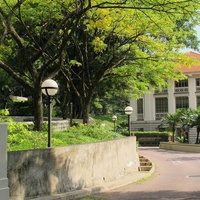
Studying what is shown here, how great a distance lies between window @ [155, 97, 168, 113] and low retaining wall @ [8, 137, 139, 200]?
4248 cm

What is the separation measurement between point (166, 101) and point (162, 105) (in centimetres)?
88

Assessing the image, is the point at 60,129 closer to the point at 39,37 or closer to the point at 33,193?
the point at 39,37

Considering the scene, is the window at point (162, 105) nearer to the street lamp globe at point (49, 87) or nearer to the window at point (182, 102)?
the window at point (182, 102)

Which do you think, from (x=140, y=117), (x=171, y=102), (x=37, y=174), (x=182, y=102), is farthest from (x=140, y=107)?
(x=37, y=174)

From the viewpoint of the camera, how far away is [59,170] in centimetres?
1172

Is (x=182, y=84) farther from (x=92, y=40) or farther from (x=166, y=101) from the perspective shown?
(x=92, y=40)

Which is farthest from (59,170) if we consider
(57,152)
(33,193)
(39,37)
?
(39,37)

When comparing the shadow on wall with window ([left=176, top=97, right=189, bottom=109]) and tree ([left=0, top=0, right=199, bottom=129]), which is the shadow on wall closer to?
tree ([left=0, top=0, right=199, bottom=129])

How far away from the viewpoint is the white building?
5531 centimetres

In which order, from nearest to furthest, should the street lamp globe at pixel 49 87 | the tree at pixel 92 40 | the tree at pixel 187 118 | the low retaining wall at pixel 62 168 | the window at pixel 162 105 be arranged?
the low retaining wall at pixel 62 168, the street lamp globe at pixel 49 87, the tree at pixel 92 40, the tree at pixel 187 118, the window at pixel 162 105

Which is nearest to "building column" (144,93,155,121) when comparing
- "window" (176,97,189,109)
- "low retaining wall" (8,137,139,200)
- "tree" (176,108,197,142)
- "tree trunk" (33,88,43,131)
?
"window" (176,97,189,109)

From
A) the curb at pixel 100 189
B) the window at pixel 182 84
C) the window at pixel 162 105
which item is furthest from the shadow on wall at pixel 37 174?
the window at pixel 162 105

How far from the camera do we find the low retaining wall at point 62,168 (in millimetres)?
10281

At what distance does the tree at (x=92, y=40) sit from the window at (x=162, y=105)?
101ft
